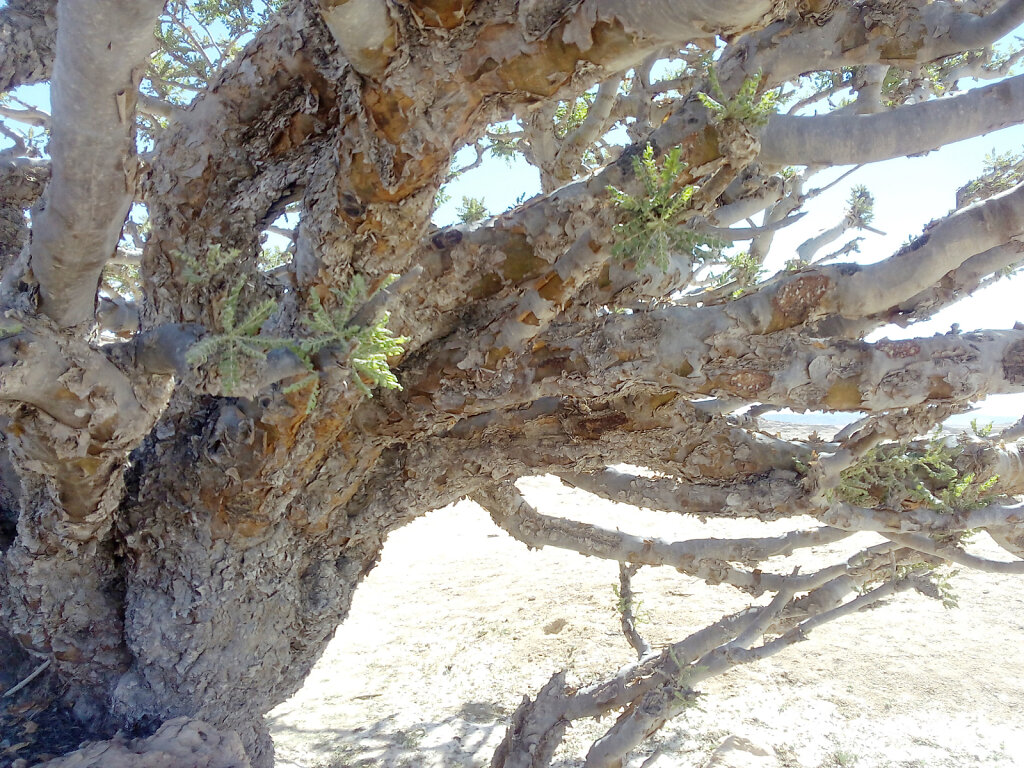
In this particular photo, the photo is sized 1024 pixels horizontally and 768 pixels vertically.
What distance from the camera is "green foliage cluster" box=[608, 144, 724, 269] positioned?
6.80 feet

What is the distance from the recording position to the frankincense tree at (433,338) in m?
1.88

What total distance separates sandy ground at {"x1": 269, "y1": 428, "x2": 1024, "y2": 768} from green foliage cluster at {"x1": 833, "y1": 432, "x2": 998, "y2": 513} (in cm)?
156

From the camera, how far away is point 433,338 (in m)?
3.01

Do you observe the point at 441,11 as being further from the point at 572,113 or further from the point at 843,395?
Answer: the point at 572,113

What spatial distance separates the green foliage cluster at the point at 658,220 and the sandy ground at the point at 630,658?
289 cm

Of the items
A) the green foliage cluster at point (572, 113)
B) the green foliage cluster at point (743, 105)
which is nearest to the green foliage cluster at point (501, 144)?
the green foliage cluster at point (572, 113)

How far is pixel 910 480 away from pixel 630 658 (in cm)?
305

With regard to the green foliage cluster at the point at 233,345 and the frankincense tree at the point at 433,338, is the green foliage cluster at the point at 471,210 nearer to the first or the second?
the frankincense tree at the point at 433,338

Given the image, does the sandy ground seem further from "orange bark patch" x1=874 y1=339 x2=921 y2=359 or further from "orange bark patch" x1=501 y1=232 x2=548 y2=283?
"orange bark patch" x1=501 y1=232 x2=548 y2=283

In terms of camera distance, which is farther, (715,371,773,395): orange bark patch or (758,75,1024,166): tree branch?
(715,371,773,395): orange bark patch

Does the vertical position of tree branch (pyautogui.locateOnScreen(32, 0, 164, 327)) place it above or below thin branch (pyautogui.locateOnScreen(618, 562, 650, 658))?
above

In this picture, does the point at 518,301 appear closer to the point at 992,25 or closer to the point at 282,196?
the point at 282,196

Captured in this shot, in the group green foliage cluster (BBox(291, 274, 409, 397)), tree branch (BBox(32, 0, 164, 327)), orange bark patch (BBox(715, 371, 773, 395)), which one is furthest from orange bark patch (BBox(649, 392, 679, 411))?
tree branch (BBox(32, 0, 164, 327))

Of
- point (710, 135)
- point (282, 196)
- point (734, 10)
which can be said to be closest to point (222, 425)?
point (282, 196)
